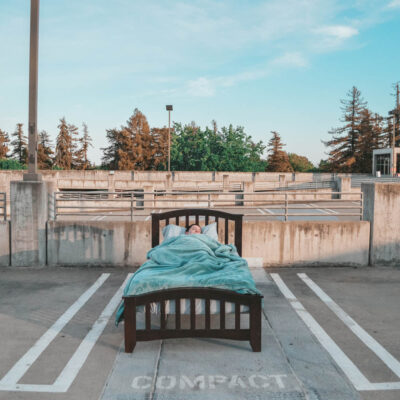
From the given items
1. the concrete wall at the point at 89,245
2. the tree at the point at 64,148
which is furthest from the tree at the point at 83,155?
the concrete wall at the point at 89,245

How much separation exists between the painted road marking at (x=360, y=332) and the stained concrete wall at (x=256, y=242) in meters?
1.58

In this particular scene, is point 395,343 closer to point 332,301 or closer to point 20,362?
point 332,301

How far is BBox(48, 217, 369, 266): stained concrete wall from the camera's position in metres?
8.89

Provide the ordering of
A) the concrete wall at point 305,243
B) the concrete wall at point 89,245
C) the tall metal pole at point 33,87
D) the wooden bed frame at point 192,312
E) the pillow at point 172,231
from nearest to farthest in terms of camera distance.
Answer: the wooden bed frame at point 192,312
the pillow at point 172,231
the tall metal pole at point 33,87
the concrete wall at point 89,245
the concrete wall at point 305,243

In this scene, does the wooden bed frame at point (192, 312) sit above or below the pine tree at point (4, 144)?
below

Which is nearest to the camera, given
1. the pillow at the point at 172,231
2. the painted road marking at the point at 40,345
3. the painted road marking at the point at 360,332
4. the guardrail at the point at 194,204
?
the painted road marking at the point at 40,345

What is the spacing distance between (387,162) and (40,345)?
53649 millimetres

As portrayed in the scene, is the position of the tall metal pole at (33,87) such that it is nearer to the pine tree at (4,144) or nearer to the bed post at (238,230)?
the bed post at (238,230)

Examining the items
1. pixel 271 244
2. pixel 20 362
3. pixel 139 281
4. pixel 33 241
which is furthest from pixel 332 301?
pixel 33 241

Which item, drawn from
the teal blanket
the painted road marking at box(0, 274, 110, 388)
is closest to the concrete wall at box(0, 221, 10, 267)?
the painted road marking at box(0, 274, 110, 388)

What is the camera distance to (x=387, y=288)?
24.1 feet

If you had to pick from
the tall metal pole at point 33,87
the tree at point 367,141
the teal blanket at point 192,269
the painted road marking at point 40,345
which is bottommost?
the painted road marking at point 40,345

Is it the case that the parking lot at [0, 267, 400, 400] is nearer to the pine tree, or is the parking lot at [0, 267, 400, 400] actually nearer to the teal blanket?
the teal blanket

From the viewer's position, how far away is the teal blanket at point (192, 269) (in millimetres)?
4586
